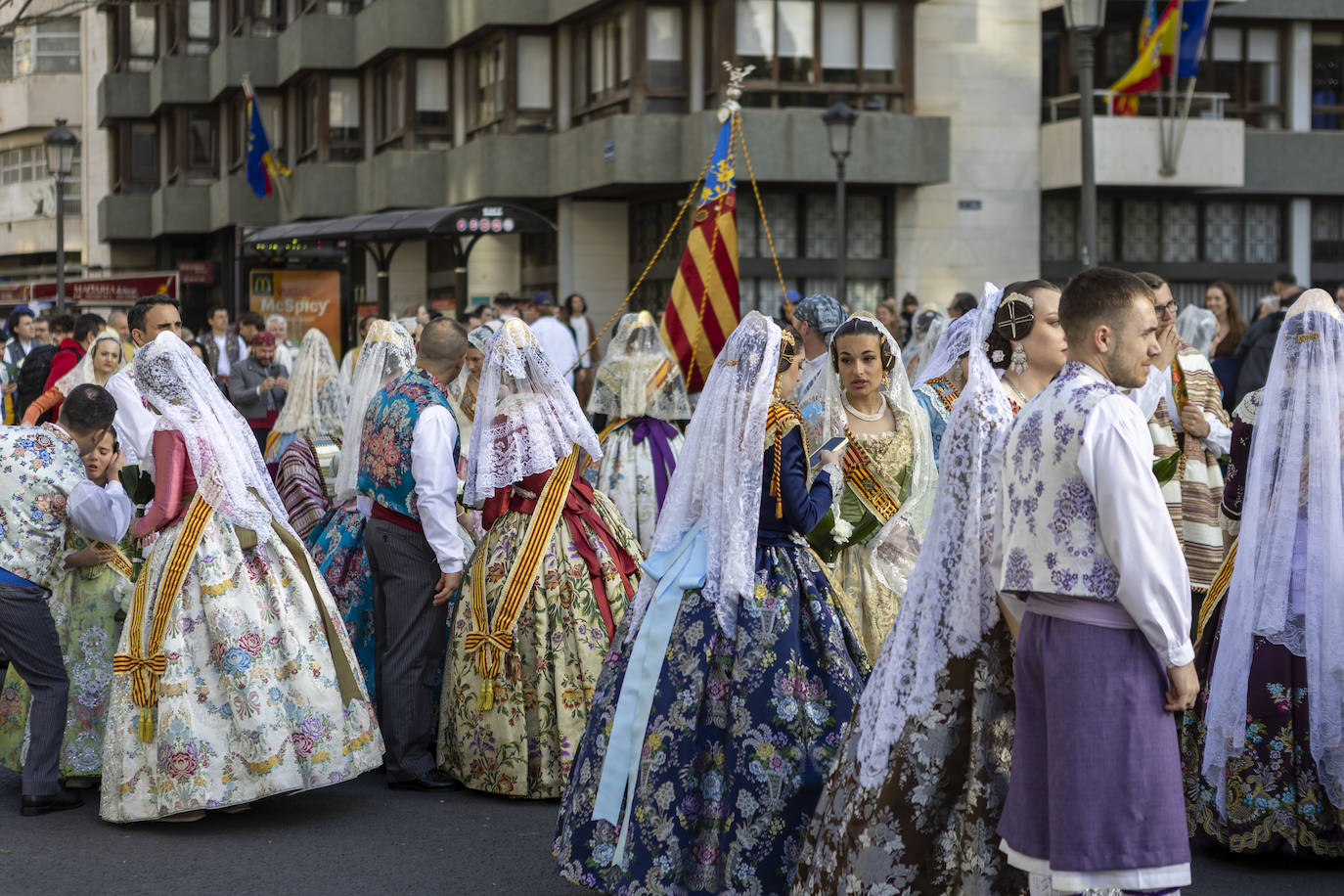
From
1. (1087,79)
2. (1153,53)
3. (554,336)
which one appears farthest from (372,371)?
(1153,53)

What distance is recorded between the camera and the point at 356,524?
26.8 feet

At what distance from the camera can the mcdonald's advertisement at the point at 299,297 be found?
22891mm

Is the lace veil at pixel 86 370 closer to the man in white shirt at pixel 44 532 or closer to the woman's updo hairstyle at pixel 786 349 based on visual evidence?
the man in white shirt at pixel 44 532

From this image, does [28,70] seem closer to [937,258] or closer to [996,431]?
[937,258]

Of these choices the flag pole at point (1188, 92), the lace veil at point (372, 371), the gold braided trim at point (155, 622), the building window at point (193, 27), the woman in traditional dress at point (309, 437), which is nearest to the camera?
the gold braided trim at point (155, 622)

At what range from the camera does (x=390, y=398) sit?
7219mm

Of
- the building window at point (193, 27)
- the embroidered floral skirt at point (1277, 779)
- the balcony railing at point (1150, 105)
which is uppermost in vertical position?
the building window at point (193, 27)

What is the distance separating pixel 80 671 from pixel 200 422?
141 centimetres

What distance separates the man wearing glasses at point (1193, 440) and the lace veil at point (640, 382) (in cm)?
286

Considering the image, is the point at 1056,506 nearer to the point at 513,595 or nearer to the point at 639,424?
the point at 513,595

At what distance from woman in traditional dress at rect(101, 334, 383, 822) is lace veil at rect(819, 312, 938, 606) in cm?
217

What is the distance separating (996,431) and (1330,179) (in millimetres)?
24943

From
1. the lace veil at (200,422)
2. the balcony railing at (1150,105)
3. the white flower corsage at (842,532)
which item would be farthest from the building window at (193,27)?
the white flower corsage at (842,532)

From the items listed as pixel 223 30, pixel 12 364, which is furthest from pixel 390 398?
pixel 223 30
